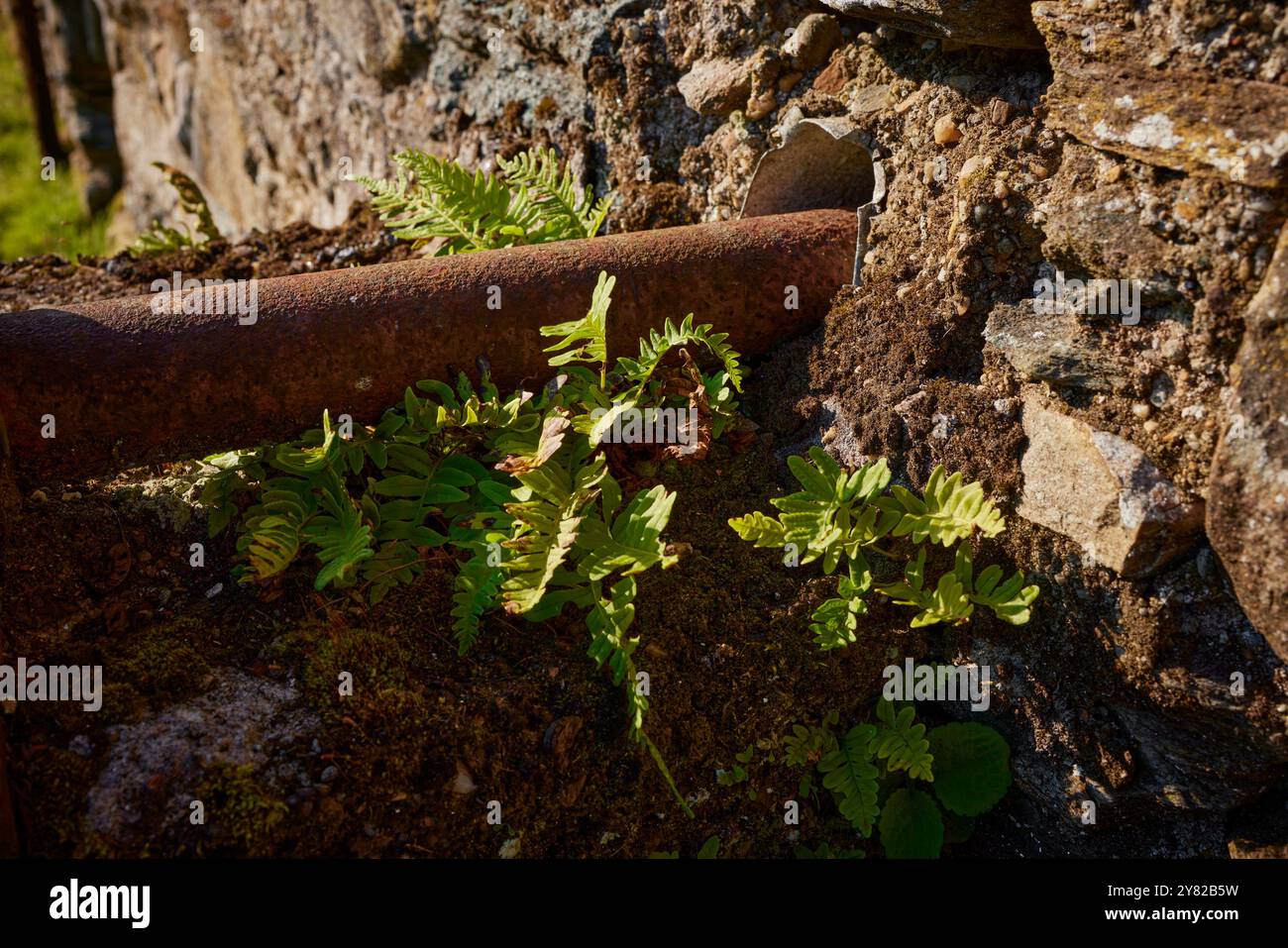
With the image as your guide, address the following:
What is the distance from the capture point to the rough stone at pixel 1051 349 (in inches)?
100

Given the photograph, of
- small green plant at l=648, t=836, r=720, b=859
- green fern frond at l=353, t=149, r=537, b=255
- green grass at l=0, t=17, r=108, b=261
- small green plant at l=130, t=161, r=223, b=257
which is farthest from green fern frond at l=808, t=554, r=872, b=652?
green grass at l=0, t=17, r=108, b=261

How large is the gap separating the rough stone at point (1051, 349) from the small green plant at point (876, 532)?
0.36 metres

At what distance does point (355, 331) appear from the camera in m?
2.82

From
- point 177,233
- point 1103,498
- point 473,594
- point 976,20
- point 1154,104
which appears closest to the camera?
point 1154,104

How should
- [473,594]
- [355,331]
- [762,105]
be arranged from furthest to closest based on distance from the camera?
[762,105], [355,331], [473,594]

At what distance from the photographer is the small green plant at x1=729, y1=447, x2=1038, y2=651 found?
8.29 ft

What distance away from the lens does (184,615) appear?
2643 mm

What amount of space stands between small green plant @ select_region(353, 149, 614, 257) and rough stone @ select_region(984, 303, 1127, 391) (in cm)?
141

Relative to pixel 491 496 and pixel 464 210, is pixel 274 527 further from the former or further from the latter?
pixel 464 210

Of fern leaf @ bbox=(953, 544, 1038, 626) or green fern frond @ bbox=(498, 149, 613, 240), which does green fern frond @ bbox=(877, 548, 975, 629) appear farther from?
A: green fern frond @ bbox=(498, 149, 613, 240)

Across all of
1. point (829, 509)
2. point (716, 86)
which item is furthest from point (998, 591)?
point (716, 86)

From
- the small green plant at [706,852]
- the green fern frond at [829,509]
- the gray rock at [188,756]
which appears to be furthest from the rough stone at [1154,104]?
the gray rock at [188,756]

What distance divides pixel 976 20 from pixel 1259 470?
1.35 m
